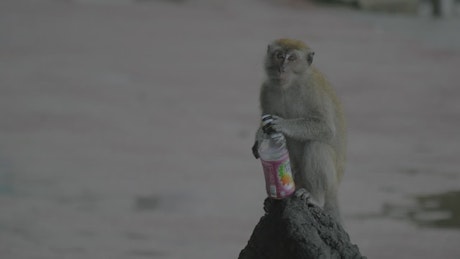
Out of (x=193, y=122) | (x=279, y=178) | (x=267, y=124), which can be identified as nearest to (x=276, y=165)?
(x=279, y=178)

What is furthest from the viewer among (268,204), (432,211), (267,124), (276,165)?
(432,211)

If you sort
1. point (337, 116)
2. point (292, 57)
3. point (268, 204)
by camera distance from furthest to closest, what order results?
point (337, 116) < point (292, 57) < point (268, 204)

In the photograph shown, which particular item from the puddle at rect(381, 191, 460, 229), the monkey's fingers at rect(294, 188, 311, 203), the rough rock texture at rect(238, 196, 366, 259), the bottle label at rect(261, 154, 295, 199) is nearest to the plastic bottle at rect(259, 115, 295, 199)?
the bottle label at rect(261, 154, 295, 199)

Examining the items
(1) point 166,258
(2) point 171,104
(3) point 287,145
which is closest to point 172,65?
(2) point 171,104

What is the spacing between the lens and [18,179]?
43.5ft

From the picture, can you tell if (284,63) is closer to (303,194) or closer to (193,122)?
(303,194)

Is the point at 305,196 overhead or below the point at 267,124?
below

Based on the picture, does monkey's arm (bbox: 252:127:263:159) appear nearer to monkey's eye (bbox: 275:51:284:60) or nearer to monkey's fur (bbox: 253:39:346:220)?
monkey's fur (bbox: 253:39:346:220)

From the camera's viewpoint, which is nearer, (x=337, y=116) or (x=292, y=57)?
(x=292, y=57)

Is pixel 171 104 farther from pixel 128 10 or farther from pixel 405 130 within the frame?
pixel 128 10

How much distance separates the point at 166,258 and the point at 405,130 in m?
6.33

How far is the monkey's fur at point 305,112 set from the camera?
267 inches

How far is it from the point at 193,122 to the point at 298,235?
1003 centimetres

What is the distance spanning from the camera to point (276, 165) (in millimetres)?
6262
